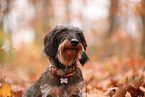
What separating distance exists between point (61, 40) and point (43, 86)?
776mm

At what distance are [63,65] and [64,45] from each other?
396mm

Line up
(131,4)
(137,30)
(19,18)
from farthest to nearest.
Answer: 1. (19,18)
2. (137,30)
3. (131,4)

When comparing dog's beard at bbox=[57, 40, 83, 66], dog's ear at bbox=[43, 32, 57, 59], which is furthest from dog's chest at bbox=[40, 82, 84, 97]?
dog's ear at bbox=[43, 32, 57, 59]

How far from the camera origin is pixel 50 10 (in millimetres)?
11023

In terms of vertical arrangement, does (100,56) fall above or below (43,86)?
below

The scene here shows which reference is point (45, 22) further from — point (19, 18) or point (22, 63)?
point (19, 18)

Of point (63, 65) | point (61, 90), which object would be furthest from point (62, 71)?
point (61, 90)

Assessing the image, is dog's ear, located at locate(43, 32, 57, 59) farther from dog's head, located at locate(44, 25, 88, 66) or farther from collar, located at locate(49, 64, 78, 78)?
collar, located at locate(49, 64, 78, 78)

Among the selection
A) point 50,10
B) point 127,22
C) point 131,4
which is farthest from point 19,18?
point 131,4

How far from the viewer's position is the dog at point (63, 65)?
7.80ft

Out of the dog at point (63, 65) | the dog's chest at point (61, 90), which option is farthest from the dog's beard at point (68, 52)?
the dog's chest at point (61, 90)

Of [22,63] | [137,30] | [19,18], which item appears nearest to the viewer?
[22,63]

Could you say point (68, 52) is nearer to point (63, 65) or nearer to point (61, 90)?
point (63, 65)

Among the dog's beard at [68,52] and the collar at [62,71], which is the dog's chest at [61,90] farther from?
the dog's beard at [68,52]
